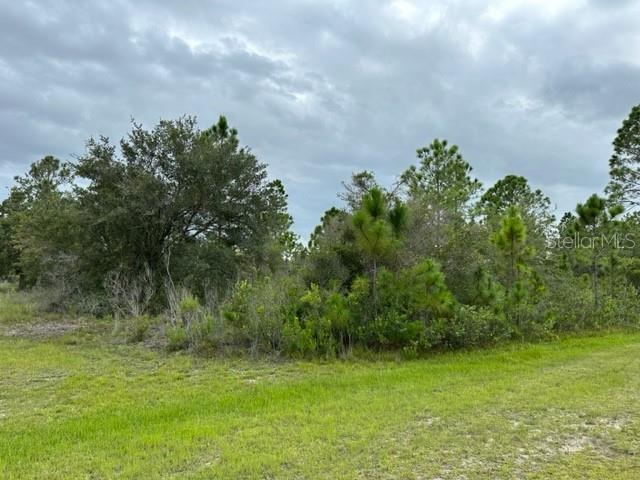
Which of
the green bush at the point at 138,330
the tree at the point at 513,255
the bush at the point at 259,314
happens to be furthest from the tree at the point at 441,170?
the green bush at the point at 138,330

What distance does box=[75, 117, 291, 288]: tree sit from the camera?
1343 centimetres

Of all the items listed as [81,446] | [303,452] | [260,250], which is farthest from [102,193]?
[303,452]

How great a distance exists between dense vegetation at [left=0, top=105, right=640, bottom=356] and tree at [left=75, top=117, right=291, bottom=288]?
0.14 feet

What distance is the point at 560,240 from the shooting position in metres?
16.1

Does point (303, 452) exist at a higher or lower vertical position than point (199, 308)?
lower

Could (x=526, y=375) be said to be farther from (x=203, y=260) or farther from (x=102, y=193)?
(x=102, y=193)

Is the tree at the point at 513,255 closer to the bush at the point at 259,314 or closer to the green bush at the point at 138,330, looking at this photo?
the bush at the point at 259,314

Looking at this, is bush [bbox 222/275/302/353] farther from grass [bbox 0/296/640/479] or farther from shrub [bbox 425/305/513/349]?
shrub [bbox 425/305/513/349]

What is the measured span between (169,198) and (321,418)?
34.9 ft

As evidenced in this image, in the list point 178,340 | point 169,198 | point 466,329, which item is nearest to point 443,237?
point 466,329

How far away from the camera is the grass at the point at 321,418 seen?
337 centimetres

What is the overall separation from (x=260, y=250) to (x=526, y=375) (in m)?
9.86

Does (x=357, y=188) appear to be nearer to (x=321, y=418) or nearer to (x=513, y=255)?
(x=513, y=255)

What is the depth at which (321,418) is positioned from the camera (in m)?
4.46
